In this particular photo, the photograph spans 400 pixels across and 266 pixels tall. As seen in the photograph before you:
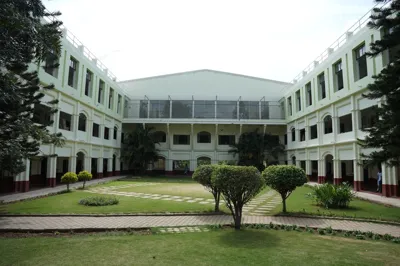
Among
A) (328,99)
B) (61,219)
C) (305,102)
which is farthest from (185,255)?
(305,102)

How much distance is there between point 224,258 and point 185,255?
2.11ft

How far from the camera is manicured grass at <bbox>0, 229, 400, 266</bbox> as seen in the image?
13.4 ft

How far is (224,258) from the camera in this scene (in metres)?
4.22

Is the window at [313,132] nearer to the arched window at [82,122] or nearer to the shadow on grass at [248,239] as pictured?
the shadow on grass at [248,239]

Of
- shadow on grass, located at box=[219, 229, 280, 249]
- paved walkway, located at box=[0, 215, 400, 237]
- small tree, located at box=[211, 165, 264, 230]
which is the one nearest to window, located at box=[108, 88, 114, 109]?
paved walkway, located at box=[0, 215, 400, 237]

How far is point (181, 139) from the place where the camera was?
95.9ft

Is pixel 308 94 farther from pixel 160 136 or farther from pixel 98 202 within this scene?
pixel 98 202

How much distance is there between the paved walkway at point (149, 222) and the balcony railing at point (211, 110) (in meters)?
20.2

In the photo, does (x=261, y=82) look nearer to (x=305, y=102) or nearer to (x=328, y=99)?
(x=305, y=102)

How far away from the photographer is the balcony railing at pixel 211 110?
90.6 ft

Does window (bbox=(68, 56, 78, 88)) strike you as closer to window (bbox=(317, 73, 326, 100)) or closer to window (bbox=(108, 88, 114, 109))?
window (bbox=(108, 88, 114, 109))

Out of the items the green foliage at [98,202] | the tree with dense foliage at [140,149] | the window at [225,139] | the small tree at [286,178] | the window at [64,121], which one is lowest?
the green foliage at [98,202]

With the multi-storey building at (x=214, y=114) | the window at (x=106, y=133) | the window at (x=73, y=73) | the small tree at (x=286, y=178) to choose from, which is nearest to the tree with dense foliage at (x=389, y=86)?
the small tree at (x=286, y=178)

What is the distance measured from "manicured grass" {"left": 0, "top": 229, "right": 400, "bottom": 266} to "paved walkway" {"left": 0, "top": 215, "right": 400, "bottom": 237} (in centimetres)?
101
